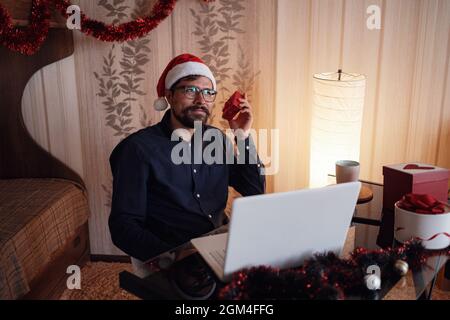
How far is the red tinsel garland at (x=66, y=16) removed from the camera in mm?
2014

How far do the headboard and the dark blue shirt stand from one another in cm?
91

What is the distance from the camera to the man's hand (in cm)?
177

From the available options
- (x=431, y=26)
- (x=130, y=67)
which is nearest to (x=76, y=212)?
(x=130, y=67)

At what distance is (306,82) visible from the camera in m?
2.16

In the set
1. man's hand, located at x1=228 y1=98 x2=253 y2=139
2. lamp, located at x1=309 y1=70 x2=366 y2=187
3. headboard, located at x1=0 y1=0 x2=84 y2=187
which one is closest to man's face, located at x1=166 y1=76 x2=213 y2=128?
man's hand, located at x1=228 y1=98 x2=253 y2=139

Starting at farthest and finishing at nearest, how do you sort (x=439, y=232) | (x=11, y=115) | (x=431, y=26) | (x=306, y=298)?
(x=11, y=115) < (x=431, y=26) < (x=439, y=232) < (x=306, y=298)

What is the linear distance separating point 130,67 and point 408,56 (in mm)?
1358

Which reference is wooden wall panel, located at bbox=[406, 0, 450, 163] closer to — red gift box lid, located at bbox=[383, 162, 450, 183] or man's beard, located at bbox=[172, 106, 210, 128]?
red gift box lid, located at bbox=[383, 162, 450, 183]

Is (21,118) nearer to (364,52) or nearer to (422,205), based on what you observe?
(364,52)

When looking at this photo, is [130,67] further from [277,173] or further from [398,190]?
[398,190]

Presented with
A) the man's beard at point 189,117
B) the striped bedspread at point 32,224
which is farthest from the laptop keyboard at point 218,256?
the striped bedspread at point 32,224

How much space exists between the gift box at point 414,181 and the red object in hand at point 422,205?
213 mm

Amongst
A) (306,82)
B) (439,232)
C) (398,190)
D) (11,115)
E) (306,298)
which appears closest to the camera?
(306,298)

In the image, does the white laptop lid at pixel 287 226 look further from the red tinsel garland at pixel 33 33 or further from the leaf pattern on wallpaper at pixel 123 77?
the red tinsel garland at pixel 33 33
